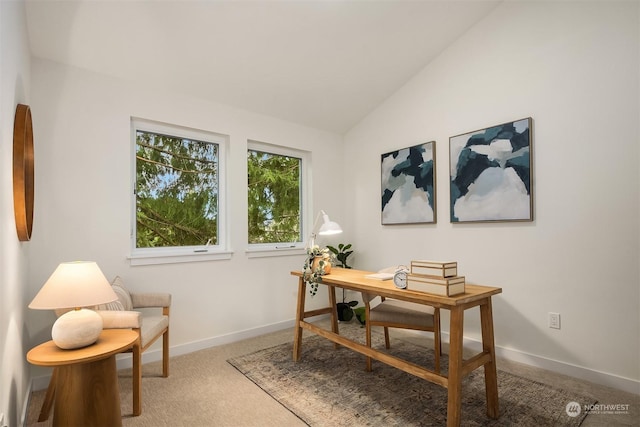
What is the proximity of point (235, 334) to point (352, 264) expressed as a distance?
1.64m

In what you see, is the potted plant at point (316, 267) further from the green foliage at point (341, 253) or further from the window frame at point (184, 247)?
the green foliage at point (341, 253)

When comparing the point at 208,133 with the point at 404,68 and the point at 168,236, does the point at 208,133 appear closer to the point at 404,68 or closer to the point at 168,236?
the point at 168,236

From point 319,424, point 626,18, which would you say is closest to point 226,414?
point 319,424

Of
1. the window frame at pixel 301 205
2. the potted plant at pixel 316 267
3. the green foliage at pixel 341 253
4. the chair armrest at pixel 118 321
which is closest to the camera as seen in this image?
the chair armrest at pixel 118 321

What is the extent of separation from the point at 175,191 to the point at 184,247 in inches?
20.8

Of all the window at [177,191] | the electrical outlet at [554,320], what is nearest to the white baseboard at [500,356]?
the electrical outlet at [554,320]

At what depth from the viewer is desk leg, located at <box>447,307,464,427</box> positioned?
1685mm

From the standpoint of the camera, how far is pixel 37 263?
92.0 inches

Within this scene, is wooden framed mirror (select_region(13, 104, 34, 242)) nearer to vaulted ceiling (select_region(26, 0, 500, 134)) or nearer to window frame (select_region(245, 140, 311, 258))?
vaulted ceiling (select_region(26, 0, 500, 134))

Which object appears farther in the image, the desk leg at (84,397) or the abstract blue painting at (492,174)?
the abstract blue painting at (492,174)

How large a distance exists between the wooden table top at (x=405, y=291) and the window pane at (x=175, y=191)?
56.9 inches

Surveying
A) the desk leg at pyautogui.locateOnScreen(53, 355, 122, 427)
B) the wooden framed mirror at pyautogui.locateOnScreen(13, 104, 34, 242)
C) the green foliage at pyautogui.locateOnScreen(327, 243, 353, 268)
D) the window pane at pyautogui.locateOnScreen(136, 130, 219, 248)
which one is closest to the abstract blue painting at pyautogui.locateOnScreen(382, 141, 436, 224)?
the green foliage at pyautogui.locateOnScreen(327, 243, 353, 268)

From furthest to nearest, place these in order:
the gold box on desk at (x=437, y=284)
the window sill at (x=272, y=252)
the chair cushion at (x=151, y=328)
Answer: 1. the window sill at (x=272, y=252)
2. the chair cushion at (x=151, y=328)
3. the gold box on desk at (x=437, y=284)

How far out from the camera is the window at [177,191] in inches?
115
